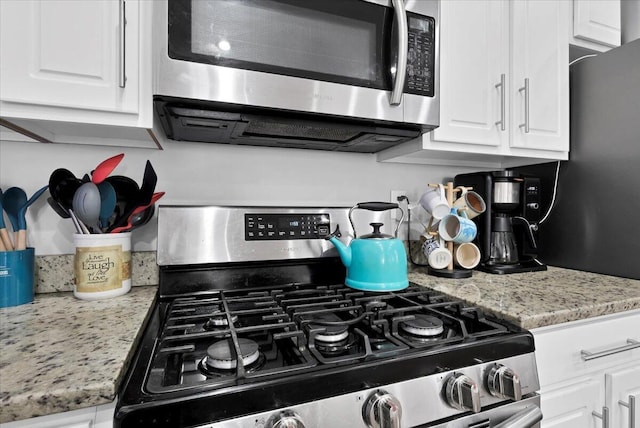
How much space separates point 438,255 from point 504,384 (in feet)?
1.94

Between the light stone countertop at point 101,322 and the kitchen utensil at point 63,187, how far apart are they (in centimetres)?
26

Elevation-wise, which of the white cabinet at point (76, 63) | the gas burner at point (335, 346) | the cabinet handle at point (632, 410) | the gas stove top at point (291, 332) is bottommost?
the cabinet handle at point (632, 410)

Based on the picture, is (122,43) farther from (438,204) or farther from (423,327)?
(438,204)

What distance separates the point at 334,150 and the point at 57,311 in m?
0.98

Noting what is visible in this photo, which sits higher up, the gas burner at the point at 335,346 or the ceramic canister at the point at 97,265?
the ceramic canister at the point at 97,265

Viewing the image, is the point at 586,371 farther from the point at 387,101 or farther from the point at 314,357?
the point at 387,101

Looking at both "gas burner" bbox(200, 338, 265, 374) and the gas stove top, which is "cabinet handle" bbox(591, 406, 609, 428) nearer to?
the gas stove top

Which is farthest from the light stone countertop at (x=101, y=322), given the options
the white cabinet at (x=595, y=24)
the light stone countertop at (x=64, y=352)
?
the white cabinet at (x=595, y=24)

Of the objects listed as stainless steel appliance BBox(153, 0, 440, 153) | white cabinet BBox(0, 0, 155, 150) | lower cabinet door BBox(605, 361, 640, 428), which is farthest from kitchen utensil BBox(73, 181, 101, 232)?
lower cabinet door BBox(605, 361, 640, 428)

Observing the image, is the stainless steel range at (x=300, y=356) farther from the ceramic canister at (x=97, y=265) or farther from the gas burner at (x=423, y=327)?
the ceramic canister at (x=97, y=265)

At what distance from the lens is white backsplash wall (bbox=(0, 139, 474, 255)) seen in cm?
A: 98

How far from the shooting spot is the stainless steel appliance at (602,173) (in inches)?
47.9

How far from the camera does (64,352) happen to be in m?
0.55

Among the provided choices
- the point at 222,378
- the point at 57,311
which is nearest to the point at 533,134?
the point at 222,378
